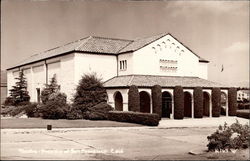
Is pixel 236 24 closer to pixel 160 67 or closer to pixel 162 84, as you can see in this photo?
pixel 162 84

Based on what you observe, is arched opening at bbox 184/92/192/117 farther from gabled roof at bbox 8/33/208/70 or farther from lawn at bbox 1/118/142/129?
lawn at bbox 1/118/142/129

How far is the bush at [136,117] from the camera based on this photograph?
30734mm

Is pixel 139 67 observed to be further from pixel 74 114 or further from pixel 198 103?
pixel 74 114

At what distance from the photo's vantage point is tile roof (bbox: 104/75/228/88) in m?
39.0

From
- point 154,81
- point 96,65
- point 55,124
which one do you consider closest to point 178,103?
point 154,81

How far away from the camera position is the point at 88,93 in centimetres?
3888

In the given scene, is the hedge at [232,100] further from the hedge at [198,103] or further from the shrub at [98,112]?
the shrub at [98,112]

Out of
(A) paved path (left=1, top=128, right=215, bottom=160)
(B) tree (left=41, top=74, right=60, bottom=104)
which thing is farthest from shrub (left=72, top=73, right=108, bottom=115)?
(A) paved path (left=1, top=128, right=215, bottom=160)

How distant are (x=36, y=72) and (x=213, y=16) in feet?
116

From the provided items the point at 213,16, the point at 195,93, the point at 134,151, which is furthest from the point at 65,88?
the point at 134,151

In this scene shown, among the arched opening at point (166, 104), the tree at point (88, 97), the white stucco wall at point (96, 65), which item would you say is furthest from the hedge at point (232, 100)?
the tree at point (88, 97)

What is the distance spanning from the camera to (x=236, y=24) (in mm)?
22188

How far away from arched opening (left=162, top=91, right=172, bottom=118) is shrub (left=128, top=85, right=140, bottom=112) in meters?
6.40

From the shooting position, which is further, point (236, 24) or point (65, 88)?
point (65, 88)
